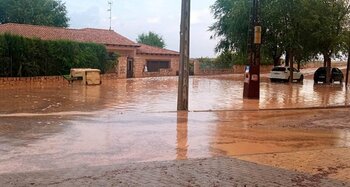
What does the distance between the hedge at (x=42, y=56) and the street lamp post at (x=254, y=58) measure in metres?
15.4

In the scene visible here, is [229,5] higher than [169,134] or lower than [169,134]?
higher

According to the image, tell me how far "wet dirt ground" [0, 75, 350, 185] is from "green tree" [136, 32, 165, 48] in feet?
226

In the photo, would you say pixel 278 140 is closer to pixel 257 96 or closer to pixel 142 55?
pixel 257 96

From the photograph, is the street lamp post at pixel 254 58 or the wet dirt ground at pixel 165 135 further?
the street lamp post at pixel 254 58

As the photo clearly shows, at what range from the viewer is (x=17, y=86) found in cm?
2727

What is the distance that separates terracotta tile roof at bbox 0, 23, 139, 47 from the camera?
39.9 metres

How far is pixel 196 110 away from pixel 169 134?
5413 mm

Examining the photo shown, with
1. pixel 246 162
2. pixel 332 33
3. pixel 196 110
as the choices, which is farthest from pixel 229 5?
pixel 246 162

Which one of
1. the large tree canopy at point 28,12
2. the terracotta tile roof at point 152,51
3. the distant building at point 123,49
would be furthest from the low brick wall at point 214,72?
the large tree canopy at point 28,12

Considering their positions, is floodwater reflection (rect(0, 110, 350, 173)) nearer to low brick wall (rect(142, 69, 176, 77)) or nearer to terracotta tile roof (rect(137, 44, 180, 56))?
low brick wall (rect(142, 69, 176, 77))

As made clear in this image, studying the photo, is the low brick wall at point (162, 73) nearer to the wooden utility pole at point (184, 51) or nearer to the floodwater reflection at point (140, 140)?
the wooden utility pole at point (184, 51)

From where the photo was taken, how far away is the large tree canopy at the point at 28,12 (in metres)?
49.1

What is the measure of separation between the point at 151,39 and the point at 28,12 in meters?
38.5


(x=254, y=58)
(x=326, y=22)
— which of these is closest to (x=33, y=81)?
(x=254, y=58)
